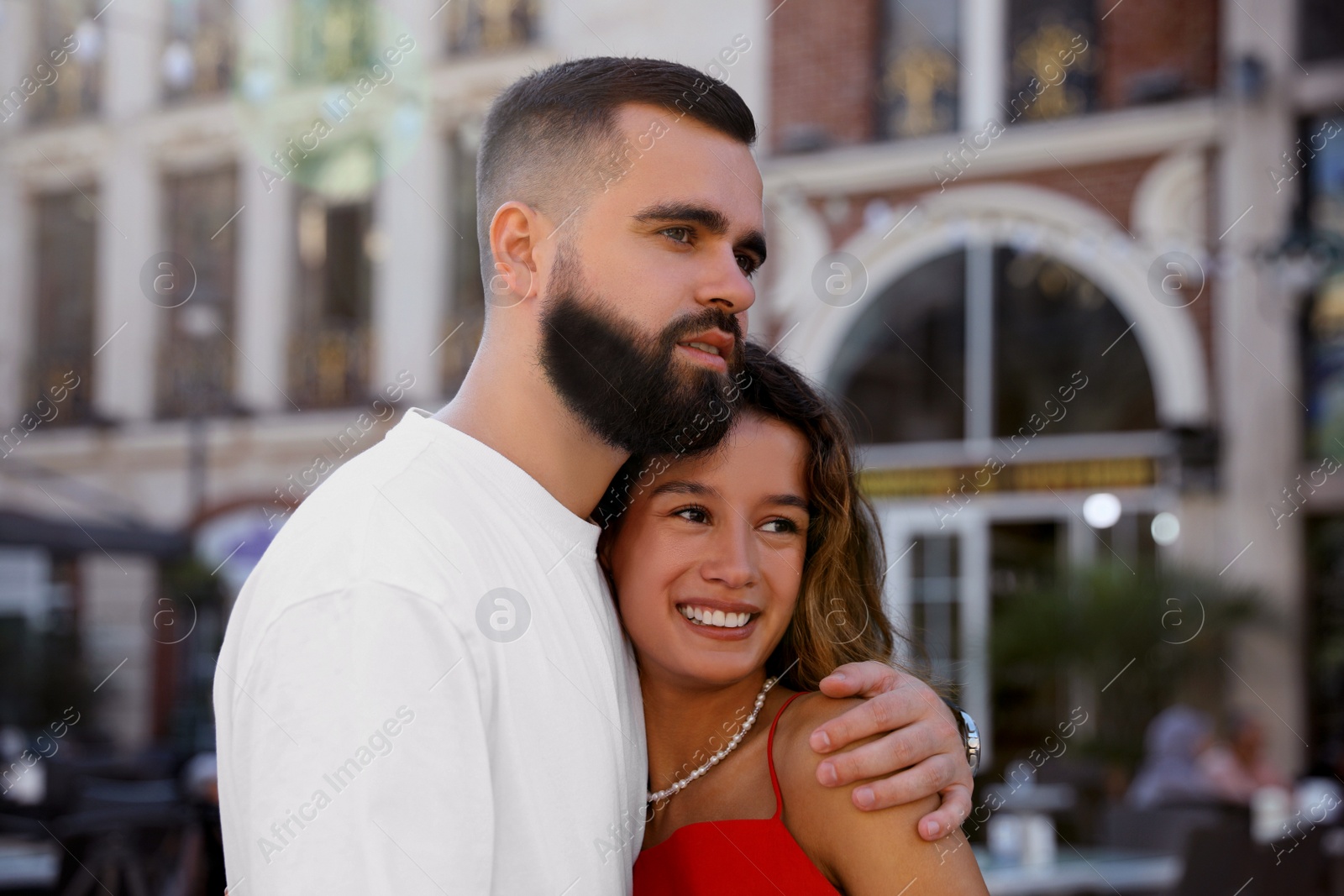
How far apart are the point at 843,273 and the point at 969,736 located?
32.8ft

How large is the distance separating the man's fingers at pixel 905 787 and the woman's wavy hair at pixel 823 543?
1.11ft

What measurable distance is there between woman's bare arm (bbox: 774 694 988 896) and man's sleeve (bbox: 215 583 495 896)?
0.67 meters

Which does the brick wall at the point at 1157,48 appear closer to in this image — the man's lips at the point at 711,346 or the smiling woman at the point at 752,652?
the smiling woman at the point at 752,652

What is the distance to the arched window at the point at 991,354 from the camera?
11.1 metres

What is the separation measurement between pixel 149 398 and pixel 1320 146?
39.0 ft

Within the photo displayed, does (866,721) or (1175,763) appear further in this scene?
(1175,763)

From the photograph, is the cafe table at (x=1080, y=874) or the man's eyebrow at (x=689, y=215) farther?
the cafe table at (x=1080, y=874)

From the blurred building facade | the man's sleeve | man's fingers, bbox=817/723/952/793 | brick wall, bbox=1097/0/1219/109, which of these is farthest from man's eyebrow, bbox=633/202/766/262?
brick wall, bbox=1097/0/1219/109

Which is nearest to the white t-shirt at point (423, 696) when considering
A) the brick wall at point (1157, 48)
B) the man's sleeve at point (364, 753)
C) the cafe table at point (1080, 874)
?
the man's sleeve at point (364, 753)

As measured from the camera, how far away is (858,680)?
206cm

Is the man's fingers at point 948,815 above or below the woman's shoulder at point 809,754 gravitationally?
below

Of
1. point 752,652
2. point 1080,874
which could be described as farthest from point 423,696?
point 1080,874

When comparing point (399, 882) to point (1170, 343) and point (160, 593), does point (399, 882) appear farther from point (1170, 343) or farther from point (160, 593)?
point (160, 593)

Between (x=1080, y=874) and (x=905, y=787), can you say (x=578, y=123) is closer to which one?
(x=905, y=787)
